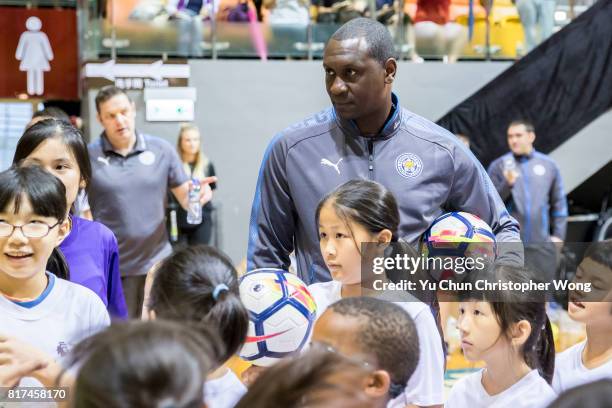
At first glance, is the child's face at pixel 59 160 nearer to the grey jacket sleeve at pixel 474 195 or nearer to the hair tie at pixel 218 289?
the hair tie at pixel 218 289

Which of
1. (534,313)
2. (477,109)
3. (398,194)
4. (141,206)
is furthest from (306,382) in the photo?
(477,109)

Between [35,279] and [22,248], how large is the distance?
0.12m

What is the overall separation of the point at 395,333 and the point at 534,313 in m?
0.61

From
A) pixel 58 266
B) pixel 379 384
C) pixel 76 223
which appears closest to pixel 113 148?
→ pixel 76 223

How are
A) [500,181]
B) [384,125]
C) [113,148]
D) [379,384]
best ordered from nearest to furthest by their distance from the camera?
[379,384], [384,125], [113,148], [500,181]

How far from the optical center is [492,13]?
407 inches

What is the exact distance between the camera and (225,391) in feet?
7.68

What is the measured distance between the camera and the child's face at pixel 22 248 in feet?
8.89

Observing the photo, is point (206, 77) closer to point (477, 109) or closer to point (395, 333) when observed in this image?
point (477, 109)

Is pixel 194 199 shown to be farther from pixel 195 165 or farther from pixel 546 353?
pixel 546 353

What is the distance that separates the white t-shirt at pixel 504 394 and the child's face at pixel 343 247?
1.35ft

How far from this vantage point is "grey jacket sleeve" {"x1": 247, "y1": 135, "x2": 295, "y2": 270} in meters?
3.41

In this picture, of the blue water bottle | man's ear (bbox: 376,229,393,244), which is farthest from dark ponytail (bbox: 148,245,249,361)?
the blue water bottle

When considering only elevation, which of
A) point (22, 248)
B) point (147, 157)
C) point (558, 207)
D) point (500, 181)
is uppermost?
point (22, 248)
